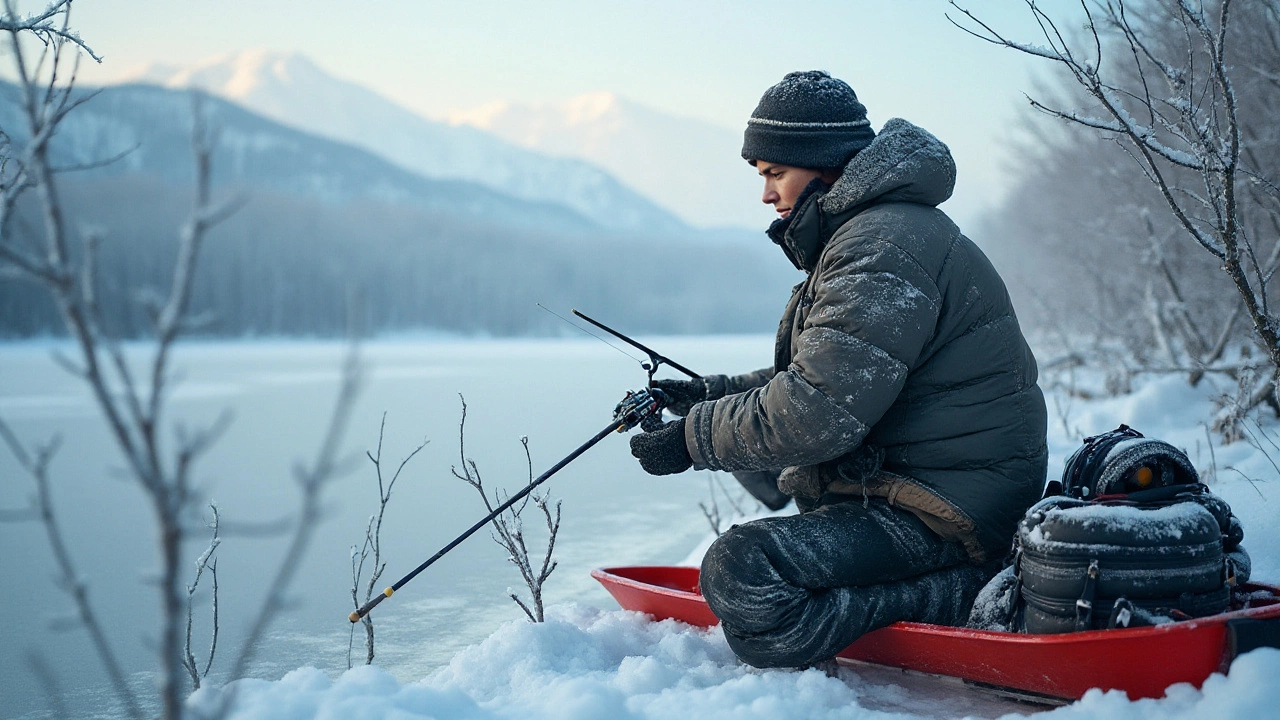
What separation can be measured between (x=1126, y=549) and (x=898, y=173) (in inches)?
40.0

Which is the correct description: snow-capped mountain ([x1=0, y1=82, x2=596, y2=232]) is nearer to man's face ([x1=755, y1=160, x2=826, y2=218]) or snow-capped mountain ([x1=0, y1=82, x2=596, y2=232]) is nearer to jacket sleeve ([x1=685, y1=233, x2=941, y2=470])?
man's face ([x1=755, y1=160, x2=826, y2=218])

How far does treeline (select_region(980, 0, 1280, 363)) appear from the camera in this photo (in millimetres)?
5082

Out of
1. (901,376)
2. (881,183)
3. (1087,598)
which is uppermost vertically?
(881,183)

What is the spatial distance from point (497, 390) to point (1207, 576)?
40.7 ft

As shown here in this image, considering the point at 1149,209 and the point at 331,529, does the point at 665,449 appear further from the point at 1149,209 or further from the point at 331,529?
the point at 1149,209

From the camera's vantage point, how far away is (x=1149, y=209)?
7184 millimetres

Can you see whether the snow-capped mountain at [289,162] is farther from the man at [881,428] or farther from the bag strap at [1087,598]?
the bag strap at [1087,598]

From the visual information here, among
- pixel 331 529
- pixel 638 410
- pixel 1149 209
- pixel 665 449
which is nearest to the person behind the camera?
pixel 665 449

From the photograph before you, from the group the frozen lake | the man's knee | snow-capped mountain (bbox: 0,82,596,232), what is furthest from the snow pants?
snow-capped mountain (bbox: 0,82,596,232)

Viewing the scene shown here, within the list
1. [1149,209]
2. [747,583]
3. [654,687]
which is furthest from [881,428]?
[1149,209]

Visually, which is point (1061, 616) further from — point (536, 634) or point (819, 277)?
point (536, 634)

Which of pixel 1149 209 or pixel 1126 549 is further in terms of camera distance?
pixel 1149 209

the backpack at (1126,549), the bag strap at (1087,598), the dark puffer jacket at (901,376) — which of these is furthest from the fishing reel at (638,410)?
the bag strap at (1087,598)

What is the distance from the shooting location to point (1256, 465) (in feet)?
12.9
